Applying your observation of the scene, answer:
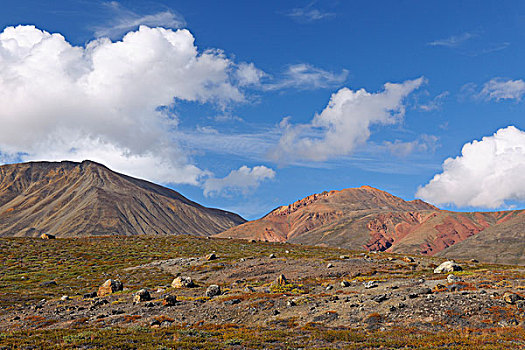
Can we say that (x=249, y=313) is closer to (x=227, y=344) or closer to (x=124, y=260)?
(x=227, y=344)

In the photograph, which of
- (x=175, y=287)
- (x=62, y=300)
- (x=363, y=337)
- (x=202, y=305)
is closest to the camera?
(x=363, y=337)

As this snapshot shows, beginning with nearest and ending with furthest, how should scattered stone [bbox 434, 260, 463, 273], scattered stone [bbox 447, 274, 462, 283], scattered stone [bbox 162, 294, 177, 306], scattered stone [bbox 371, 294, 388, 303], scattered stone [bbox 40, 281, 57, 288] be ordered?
scattered stone [bbox 371, 294, 388, 303] → scattered stone [bbox 162, 294, 177, 306] → scattered stone [bbox 447, 274, 462, 283] → scattered stone [bbox 434, 260, 463, 273] → scattered stone [bbox 40, 281, 57, 288]

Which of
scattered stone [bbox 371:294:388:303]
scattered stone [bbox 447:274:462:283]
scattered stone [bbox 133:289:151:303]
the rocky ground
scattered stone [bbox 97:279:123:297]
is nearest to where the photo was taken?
the rocky ground

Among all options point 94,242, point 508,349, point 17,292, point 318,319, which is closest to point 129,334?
point 318,319

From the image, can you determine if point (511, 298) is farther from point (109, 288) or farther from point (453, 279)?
point (109, 288)

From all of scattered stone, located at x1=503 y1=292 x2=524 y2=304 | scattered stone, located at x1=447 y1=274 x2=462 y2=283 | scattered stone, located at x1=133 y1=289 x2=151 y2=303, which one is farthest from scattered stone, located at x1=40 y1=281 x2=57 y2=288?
scattered stone, located at x1=503 y1=292 x2=524 y2=304

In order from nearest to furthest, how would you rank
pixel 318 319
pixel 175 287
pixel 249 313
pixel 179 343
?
pixel 179 343 < pixel 318 319 < pixel 249 313 < pixel 175 287

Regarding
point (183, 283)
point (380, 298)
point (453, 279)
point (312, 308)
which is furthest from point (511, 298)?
point (183, 283)

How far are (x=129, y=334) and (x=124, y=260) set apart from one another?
64120 millimetres

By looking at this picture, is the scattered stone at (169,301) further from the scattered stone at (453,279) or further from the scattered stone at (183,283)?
A: the scattered stone at (453,279)

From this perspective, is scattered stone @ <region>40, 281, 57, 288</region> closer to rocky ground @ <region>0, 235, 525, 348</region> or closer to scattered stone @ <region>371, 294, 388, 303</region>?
rocky ground @ <region>0, 235, 525, 348</region>

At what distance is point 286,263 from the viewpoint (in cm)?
6838

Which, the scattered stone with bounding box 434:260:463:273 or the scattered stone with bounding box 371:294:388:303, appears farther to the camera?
the scattered stone with bounding box 434:260:463:273

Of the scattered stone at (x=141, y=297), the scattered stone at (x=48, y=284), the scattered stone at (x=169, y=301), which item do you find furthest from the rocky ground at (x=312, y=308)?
the scattered stone at (x=48, y=284)
